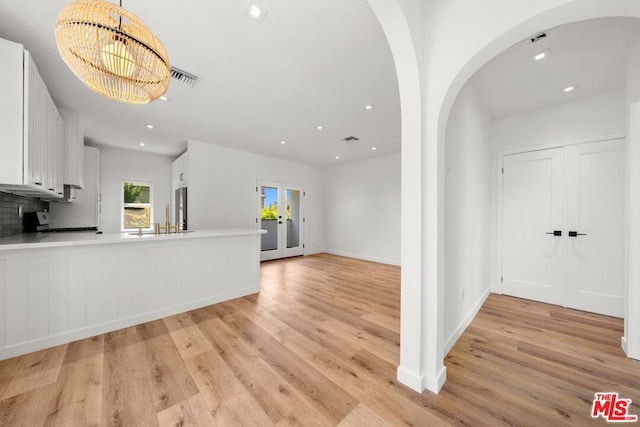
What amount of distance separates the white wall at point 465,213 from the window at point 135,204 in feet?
20.6

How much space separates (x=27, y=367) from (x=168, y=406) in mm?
1405

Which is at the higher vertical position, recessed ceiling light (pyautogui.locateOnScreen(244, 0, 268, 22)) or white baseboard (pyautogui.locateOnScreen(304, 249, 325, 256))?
recessed ceiling light (pyautogui.locateOnScreen(244, 0, 268, 22))

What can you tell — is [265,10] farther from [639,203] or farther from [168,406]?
[639,203]

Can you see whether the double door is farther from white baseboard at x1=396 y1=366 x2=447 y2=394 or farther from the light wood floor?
white baseboard at x1=396 y1=366 x2=447 y2=394

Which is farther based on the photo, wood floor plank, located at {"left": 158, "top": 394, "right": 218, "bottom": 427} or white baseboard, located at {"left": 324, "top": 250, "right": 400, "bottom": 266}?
white baseboard, located at {"left": 324, "top": 250, "right": 400, "bottom": 266}

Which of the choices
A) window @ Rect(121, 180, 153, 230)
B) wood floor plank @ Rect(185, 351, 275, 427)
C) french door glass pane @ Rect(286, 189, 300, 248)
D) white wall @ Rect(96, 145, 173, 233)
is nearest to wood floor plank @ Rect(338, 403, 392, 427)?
wood floor plank @ Rect(185, 351, 275, 427)

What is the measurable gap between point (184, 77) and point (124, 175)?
428cm

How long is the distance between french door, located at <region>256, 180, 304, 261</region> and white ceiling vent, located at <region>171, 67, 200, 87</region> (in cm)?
340

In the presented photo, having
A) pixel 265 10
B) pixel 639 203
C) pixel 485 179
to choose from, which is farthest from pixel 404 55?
pixel 485 179

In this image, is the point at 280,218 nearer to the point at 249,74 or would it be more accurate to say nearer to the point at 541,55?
the point at 249,74

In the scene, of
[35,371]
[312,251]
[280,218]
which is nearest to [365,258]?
[312,251]

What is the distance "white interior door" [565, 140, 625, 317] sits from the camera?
2.70 meters

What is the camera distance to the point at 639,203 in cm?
192

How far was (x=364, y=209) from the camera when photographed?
633 cm
